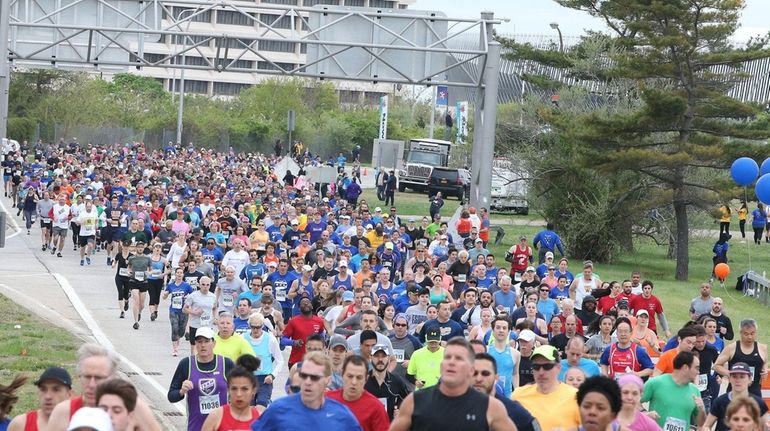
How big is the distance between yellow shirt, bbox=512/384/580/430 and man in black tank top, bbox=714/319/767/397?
16.0 ft

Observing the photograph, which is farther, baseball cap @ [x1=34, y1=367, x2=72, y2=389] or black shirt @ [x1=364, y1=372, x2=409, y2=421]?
black shirt @ [x1=364, y1=372, x2=409, y2=421]

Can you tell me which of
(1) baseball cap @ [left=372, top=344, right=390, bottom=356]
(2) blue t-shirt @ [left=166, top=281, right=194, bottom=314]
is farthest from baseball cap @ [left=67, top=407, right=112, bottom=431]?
(2) blue t-shirt @ [left=166, top=281, right=194, bottom=314]

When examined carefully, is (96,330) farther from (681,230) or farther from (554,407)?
(681,230)

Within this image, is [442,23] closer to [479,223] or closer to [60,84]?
[479,223]

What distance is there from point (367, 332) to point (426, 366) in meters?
0.82

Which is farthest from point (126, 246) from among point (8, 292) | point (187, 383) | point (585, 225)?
point (585, 225)

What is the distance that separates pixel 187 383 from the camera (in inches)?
455

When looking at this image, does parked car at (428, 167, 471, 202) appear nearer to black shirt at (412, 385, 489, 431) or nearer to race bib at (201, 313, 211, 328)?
race bib at (201, 313, 211, 328)

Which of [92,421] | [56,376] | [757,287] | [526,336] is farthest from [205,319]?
[757,287]

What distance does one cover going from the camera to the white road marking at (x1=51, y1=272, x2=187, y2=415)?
18247 millimetres

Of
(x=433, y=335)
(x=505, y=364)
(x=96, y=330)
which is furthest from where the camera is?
(x=96, y=330)

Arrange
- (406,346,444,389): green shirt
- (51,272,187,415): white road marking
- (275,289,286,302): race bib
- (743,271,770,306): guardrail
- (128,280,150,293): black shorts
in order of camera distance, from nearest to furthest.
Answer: (406,346,444,389): green shirt, (51,272,187,415): white road marking, (275,289,286,302): race bib, (128,280,150,293): black shorts, (743,271,770,306): guardrail

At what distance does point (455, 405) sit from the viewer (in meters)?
7.33

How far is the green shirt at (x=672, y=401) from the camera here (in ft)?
38.2
